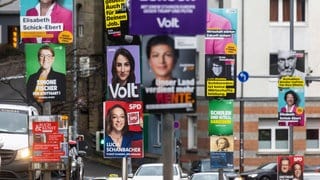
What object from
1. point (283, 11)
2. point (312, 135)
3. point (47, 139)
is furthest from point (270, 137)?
point (47, 139)

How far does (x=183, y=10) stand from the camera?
7.83 m

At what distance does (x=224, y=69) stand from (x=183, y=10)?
9321 mm

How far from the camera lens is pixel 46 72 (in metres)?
13.1

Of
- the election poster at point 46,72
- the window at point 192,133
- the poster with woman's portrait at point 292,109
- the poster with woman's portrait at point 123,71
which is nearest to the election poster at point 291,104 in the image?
the poster with woman's portrait at point 292,109

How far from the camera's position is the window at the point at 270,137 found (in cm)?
4519

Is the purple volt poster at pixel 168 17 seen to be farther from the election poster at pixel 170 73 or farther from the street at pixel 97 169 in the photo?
the street at pixel 97 169

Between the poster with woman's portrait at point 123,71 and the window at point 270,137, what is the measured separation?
3301 centimetres

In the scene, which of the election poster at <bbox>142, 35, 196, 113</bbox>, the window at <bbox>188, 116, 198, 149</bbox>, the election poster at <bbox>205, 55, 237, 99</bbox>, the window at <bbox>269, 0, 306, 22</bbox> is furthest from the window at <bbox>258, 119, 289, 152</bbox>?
the election poster at <bbox>142, 35, 196, 113</bbox>

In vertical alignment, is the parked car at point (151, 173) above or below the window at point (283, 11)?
below

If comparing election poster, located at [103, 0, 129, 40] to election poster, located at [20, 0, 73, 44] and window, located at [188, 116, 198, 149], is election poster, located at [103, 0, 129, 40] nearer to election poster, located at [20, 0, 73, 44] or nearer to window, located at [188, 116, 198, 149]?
election poster, located at [20, 0, 73, 44]

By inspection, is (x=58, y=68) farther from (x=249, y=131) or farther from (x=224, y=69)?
(x=249, y=131)

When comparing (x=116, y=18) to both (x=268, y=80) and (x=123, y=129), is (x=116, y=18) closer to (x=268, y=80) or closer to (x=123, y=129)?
(x=123, y=129)

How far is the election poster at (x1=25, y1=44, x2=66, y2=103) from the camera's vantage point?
1303 centimetres

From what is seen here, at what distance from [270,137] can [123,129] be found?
108 ft
